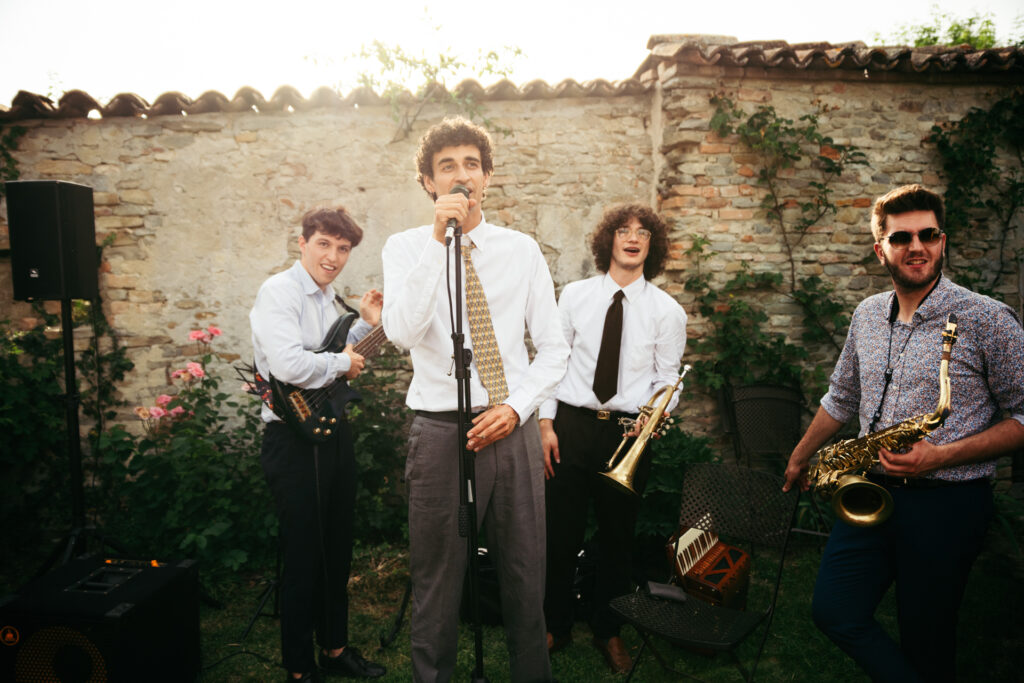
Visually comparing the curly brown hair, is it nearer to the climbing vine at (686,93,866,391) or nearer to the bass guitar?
the climbing vine at (686,93,866,391)

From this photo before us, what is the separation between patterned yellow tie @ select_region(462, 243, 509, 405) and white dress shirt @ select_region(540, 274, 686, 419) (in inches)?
37.3

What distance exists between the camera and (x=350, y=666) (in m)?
2.92

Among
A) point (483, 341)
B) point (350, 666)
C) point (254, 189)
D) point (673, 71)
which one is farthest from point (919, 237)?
point (254, 189)

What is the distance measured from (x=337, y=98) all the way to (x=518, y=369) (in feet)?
12.1

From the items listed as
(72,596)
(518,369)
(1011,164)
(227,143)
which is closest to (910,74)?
(1011,164)

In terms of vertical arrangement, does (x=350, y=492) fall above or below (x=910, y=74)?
below

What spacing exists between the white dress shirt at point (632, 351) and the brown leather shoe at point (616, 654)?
4.11 ft

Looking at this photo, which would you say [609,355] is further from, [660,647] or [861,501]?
[660,647]

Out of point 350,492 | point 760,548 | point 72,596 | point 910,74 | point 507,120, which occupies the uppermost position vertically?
point 910,74

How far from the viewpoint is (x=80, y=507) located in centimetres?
316

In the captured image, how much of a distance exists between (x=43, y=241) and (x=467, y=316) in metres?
2.83

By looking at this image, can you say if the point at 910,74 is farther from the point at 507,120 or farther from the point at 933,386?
the point at 933,386

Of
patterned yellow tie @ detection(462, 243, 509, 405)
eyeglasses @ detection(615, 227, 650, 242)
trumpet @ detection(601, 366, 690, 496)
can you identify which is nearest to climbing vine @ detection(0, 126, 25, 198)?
patterned yellow tie @ detection(462, 243, 509, 405)

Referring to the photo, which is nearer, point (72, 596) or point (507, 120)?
point (72, 596)
